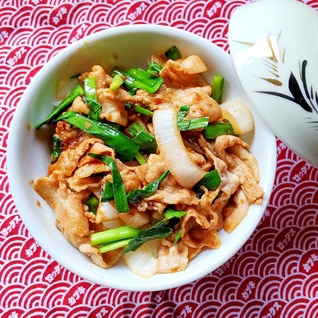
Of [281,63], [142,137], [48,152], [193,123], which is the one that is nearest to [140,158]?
[142,137]

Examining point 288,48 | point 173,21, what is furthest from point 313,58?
point 173,21

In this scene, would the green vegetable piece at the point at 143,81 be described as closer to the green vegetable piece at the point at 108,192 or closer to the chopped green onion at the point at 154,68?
the chopped green onion at the point at 154,68

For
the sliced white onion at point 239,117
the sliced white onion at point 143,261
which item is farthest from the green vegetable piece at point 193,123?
the sliced white onion at point 143,261

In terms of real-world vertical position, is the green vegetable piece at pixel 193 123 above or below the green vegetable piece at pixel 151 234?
above

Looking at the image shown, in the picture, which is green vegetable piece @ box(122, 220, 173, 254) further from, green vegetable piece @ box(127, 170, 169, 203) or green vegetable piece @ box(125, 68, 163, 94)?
Answer: green vegetable piece @ box(125, 68, 163, 94)

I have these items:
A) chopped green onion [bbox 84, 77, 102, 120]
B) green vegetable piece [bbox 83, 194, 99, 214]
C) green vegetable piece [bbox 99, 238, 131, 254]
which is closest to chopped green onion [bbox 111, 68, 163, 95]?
chopped green onion [bbox 84, 77, 102, 120]
